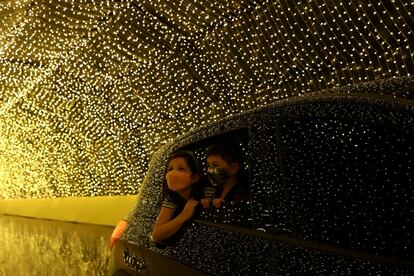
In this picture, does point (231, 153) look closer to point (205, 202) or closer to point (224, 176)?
point (224, 176)

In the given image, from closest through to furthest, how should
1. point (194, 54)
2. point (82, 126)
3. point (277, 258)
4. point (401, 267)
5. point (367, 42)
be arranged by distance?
point (401, 267)
point (277, 258)
point (367, 42)
point (194, 54)
point (82, 126)

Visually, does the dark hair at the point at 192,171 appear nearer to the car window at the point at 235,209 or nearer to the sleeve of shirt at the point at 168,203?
the sleeve of shirt at the point at 168,203

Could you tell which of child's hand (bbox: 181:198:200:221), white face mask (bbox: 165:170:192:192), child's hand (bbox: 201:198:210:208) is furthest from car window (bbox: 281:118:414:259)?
white face mask (bbox: 165:170:192:192)

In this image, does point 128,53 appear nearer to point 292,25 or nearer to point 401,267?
point 292,25

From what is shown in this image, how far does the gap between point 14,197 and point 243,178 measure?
17.6 meters

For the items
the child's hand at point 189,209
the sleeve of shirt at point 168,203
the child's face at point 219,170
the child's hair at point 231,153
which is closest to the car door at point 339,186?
the child's hair at point 231,153

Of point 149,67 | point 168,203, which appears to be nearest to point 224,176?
point 168,203

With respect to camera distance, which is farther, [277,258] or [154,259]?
[154,259]

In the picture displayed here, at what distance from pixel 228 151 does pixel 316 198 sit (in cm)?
79

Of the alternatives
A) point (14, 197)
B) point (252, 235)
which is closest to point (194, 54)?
point (252, 235)

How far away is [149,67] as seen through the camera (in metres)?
10.9

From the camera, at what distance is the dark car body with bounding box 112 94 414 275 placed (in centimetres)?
220

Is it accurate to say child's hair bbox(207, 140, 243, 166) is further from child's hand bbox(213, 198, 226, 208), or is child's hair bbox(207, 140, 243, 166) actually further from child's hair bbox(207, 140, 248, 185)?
child's hand bbox(213, 198, 226, 208)

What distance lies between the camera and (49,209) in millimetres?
16047
